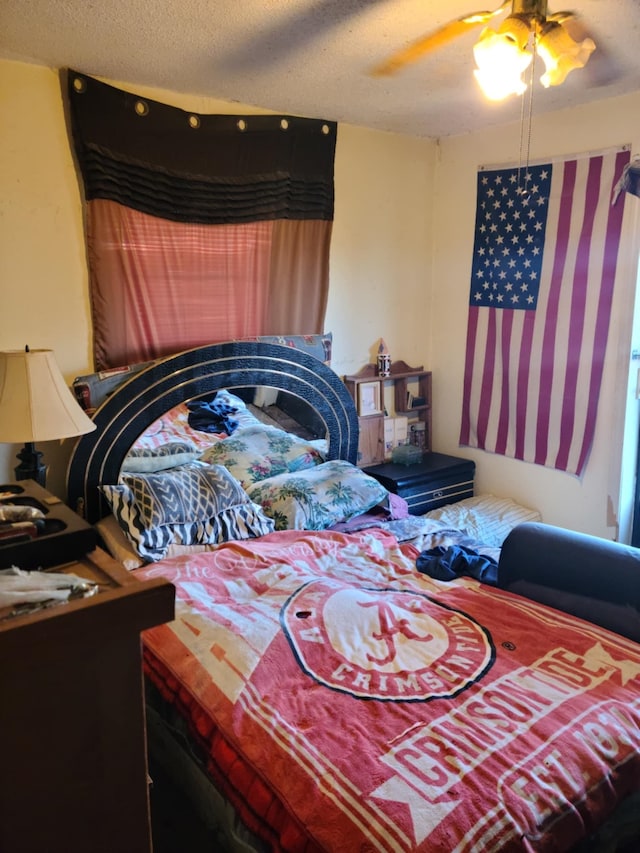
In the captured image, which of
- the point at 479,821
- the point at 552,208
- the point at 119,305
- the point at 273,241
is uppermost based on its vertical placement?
the point at 552,208

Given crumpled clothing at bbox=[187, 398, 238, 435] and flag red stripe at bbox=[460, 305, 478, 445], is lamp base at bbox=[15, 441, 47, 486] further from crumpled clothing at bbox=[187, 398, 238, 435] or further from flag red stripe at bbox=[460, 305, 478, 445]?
flag red stripe at bbox=[460, 305, 478, 445]

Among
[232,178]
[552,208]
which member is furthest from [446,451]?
[232,178]

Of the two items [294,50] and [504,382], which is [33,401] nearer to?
[294,50]

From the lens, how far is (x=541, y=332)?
3.31 meters

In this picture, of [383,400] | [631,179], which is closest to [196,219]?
[383,400]

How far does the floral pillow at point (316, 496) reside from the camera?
273cm

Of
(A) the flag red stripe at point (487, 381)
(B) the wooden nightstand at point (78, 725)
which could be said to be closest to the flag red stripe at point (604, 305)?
(A) the flag red stripe at point (487, 381)

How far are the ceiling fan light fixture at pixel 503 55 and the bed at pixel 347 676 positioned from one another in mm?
1548

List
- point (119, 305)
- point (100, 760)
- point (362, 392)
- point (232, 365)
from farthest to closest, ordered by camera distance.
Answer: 1. point (362, 392)
2. point (232, 365)
3. point (119, 305)
4. point (100, 760)

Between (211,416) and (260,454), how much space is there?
306mm

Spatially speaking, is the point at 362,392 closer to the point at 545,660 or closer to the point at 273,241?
the point at 273,241

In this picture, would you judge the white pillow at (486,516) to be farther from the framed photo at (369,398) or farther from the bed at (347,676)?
the framed photo at (369,398)

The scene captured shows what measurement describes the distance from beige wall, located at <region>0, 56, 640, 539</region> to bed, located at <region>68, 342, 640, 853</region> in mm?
522

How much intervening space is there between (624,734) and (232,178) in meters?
2.58
